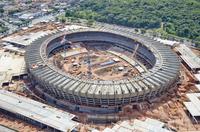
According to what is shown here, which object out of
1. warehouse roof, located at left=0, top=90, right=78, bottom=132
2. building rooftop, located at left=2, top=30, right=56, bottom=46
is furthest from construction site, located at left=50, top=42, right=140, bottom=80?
warehouse roof, located at left=0, top=90, right=78, bottom=132

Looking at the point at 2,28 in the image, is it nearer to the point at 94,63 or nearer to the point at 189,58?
the point at 94,63

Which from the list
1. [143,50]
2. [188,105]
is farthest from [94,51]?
[188,105]

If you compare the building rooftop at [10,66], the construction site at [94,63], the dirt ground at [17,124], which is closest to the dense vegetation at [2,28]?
the building rooftop at [10,66]

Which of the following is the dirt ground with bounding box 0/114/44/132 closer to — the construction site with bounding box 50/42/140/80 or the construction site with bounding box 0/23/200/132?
the construction site with bounding box 0/23/200/132

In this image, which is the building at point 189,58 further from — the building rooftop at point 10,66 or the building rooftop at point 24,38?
the building rooftop at point 24,38

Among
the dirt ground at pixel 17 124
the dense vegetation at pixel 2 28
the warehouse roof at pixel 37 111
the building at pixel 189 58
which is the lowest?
the dirt ground at pixel 17 124

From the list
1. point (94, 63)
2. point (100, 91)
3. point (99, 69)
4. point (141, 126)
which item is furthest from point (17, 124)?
point (94, 63)
